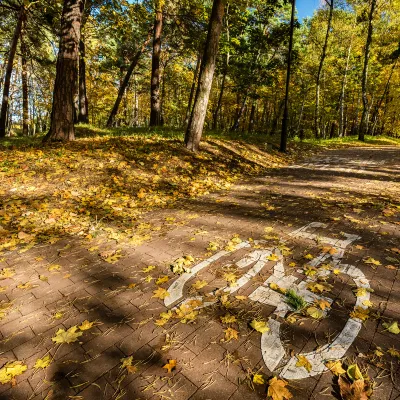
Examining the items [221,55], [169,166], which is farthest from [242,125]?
Answer: [169,166]

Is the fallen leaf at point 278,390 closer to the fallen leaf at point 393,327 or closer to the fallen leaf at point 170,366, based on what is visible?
the fallen leaf at point 170,366

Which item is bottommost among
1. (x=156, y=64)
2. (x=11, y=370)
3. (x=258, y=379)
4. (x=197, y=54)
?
(x=11, y=370)

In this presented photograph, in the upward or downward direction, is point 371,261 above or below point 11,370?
above

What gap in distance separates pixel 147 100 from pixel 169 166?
138 ft

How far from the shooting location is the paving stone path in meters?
2.02

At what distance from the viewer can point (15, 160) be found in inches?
266

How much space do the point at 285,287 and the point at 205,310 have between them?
989mm

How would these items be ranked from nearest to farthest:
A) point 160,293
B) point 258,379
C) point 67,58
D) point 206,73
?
1. point 258,379
2. point 160,293
3. point 67,58
4. point 206,73

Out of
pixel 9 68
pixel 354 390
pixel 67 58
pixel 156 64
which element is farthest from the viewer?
pixel 9 68

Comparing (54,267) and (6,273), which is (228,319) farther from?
(6,273)

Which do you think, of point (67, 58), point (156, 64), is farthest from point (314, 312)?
point (156, 64)

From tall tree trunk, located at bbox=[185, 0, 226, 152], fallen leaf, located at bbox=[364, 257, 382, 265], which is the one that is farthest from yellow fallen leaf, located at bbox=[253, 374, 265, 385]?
tall tree trunk, located at bbox=[185, 0, 226, 152]

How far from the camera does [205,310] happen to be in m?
2.72

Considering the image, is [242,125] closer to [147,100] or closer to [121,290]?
[147,100]
